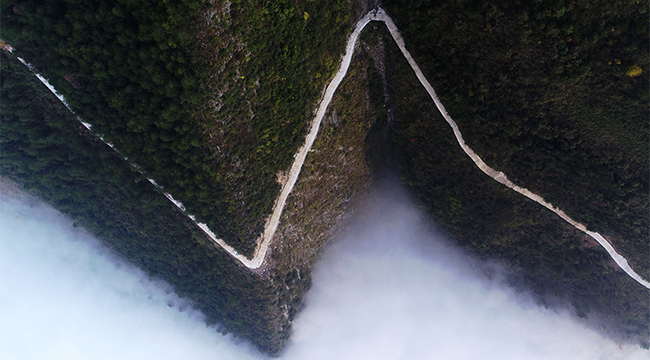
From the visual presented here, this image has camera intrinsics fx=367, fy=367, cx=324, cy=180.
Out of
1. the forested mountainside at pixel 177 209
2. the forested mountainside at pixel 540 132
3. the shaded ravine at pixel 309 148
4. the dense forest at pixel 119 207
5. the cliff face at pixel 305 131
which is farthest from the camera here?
the shaded ravine at pixel 309 148

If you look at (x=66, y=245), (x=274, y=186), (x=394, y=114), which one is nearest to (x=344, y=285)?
(x=274, y=186)

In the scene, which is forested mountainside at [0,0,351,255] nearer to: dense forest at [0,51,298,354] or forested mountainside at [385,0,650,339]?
dense forest at [0,51,298,354]

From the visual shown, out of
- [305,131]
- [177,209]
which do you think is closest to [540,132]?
[305,131]

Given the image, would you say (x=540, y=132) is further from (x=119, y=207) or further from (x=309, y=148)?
(x=119, y=207)

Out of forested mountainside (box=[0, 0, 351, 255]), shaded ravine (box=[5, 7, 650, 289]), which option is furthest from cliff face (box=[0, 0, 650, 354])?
shaded ravine (box=[5, 7, 650, 289])

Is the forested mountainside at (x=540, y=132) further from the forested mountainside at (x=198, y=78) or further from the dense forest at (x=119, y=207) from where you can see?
the dense forest at (x=119, y=207)

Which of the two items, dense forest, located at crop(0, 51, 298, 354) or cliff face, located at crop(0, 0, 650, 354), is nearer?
cliff face, located at crop(0, 0, 650, 354)

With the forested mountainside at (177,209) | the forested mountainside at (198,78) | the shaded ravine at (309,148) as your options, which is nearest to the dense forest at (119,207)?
the forested mountainside at (177,209)
